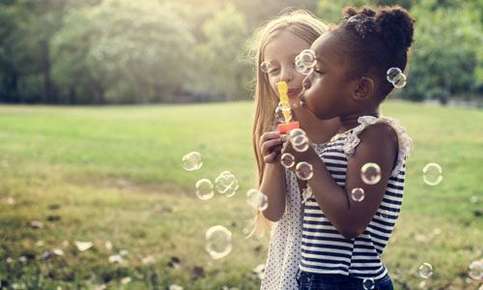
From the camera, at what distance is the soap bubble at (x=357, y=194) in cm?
221

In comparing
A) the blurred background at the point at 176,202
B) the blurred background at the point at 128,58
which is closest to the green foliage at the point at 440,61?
the blurred background at the point at 128,58

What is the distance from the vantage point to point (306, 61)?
7.82 ft

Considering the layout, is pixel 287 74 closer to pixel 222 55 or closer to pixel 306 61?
pixel 306 61

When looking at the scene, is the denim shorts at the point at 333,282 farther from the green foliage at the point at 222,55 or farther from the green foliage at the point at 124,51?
the green foliage at the point at 222,55

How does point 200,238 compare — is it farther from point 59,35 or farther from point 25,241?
point 59,35

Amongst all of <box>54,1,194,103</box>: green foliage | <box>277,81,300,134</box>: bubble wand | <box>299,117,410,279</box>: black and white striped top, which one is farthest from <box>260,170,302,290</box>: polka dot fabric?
<box>54,1,194,103</box>: green foliage

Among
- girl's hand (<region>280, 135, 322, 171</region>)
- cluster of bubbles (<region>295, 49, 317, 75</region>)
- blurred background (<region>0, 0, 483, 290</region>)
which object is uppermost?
cluster of bubbles (<region>295, 49, 317, 75</region>)

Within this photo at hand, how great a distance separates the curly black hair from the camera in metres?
2.25

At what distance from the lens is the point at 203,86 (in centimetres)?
4166

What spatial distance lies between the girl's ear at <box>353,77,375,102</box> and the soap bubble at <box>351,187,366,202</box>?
29 cm

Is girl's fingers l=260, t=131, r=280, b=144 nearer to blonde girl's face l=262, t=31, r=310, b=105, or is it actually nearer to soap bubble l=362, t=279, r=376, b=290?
blonde girl's face l=262, t=31, r=310, b=105

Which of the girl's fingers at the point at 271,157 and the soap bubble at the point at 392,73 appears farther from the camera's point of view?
the girl's fingers at the point at 271,157

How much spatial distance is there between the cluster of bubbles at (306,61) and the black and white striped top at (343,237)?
0.24 meters

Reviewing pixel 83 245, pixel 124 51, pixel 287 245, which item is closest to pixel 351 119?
pixel 287 245
